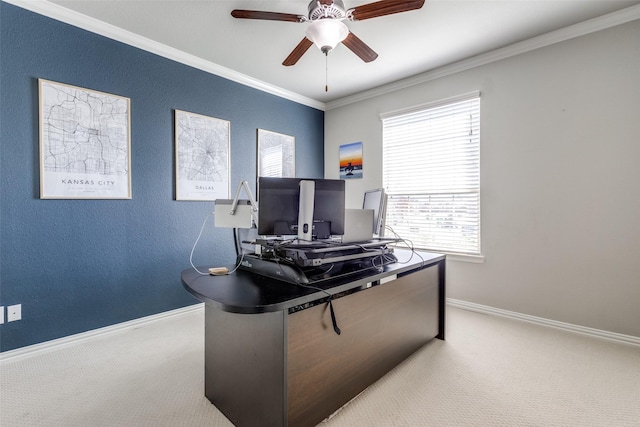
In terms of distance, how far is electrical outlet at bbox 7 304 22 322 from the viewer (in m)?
2.11

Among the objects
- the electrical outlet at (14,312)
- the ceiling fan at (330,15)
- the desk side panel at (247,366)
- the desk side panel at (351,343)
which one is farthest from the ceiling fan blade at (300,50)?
the electrical outlet at (14,312)

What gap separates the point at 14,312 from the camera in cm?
A: 213

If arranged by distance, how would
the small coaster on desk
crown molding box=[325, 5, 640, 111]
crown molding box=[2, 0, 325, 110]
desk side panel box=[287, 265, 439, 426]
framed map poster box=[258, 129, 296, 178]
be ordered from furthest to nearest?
framed map poster box=[258, 129, 296, 178] < crown molding box=[325, 5, 640, 111] < crown molding box=[2, 0, 325, 110] < the small coaster on desk < desk side panel box=[287, 265, 439, 426]

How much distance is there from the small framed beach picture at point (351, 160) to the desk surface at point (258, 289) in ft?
8.26

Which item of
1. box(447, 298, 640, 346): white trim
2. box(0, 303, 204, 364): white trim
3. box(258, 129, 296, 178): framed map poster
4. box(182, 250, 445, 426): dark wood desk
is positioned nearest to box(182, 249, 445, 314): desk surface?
box(182, 250, 445, 426): dark wood desk

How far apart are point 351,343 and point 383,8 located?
1.98 m

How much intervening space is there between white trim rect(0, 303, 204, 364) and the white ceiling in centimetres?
258

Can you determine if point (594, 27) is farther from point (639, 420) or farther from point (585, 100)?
point (639, 420)

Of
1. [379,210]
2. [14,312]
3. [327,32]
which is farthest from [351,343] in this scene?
[14,312]

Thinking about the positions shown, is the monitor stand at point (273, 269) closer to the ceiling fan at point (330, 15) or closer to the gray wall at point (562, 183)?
the ceiling fan at point (330, 15)

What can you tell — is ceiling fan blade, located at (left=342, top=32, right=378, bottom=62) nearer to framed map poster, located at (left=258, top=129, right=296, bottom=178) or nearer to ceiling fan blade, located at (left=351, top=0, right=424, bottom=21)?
ceiling fan blade, located at (left=351, top=0, right=424, bottom=21)

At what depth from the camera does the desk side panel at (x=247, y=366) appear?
1.26 m

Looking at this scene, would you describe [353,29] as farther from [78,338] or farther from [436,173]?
[78,338]

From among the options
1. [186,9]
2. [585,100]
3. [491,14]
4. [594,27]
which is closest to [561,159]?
[585,100]
